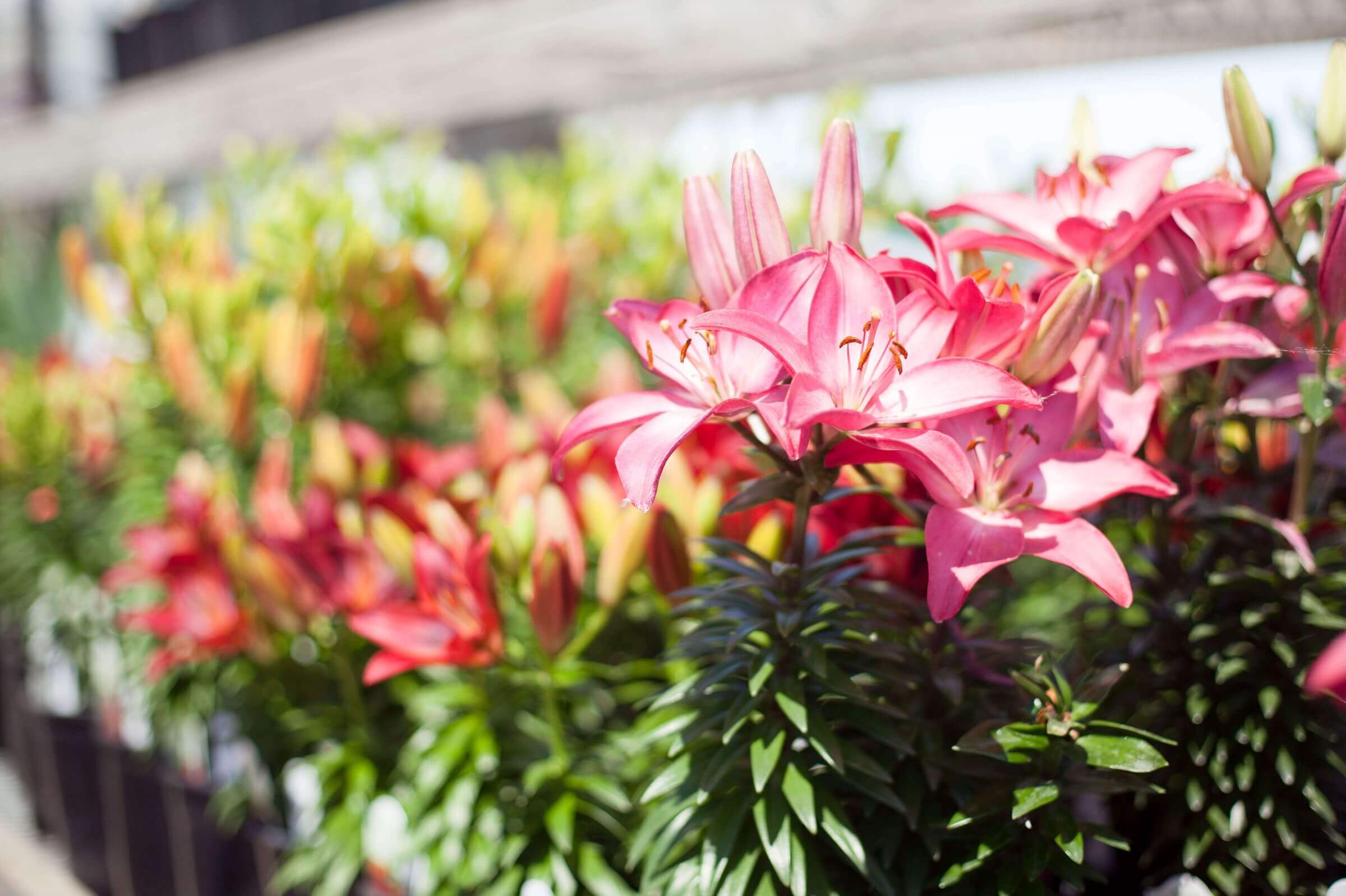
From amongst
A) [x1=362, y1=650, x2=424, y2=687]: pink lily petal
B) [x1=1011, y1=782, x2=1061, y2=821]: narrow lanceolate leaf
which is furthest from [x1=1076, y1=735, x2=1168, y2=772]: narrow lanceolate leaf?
[x1=362, y1=650, x2=424, y2=687]: pink lily petal

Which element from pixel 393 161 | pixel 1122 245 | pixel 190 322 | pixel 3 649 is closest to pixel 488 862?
pixel 1122 245

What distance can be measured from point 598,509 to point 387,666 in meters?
0.21

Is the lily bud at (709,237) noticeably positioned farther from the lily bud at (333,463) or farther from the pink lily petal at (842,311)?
the lily bud at (333,463)

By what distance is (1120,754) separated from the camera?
494 millimetres

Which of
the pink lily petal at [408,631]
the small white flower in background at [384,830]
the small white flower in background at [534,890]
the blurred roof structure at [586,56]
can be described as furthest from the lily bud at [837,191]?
the blurred roof structure at [586,56]

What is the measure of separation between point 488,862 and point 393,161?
122 cm

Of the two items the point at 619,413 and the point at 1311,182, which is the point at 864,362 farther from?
the point at 1311,182

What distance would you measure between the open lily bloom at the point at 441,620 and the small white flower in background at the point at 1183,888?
47 centimetres

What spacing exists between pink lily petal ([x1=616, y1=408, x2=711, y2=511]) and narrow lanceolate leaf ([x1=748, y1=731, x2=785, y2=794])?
161 millimetres

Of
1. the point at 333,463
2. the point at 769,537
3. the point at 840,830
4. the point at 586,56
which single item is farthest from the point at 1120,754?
the point at 586,56

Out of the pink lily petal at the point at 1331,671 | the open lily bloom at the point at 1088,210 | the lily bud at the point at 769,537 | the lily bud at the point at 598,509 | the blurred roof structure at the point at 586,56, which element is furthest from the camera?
the blurred roof structure at the point at 586,56

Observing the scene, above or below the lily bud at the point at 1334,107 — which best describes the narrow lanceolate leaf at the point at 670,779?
below

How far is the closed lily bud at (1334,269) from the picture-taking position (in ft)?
1.69

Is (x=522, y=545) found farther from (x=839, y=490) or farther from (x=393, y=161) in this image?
(x=393, y=161)
